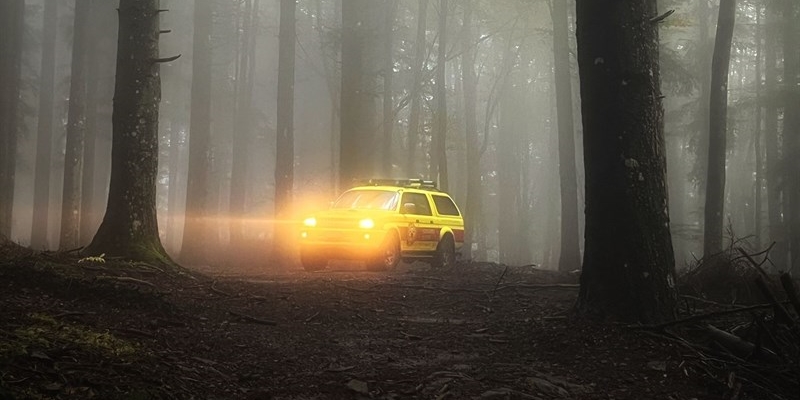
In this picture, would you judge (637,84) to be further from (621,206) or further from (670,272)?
(670,272)

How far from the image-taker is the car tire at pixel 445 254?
51.0 feet

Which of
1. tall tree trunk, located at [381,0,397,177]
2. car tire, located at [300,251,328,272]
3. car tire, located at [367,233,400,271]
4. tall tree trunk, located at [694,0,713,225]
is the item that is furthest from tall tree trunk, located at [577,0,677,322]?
tall tree trunk, located at [694,0,713,225]

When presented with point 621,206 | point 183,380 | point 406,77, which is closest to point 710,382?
point 621,206

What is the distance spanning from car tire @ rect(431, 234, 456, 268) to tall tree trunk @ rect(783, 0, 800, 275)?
1398 centimetres

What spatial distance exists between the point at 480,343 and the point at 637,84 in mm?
3298

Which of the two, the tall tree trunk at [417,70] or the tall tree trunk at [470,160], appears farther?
the tall tree trunk at [470,160]

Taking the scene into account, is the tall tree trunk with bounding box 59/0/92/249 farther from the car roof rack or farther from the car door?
the car door

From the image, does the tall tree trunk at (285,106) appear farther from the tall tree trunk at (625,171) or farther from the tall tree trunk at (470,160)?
the tall tree trunk at (625,171)

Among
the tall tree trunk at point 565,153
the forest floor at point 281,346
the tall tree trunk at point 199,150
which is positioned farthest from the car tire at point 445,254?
the tall tree trunk at point 199,150

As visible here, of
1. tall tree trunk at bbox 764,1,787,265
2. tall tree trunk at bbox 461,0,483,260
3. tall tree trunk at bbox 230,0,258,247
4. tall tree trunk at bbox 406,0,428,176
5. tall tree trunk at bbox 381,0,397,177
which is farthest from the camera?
tall tree trunk at bbox 230,0,258,247

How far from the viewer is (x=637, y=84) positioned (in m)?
6.35

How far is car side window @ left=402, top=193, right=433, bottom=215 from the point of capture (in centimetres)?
1473

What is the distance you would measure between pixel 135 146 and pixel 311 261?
205 inches

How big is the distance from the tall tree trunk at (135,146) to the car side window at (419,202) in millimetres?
6441
